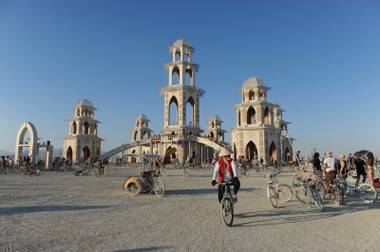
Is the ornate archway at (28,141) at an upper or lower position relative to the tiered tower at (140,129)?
lower

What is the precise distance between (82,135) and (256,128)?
105 feet

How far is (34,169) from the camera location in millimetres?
26922

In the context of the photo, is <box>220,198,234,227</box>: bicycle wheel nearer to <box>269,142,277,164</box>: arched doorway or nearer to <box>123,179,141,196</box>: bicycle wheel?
<box>123,179,141,196</box>: bicycle wheel

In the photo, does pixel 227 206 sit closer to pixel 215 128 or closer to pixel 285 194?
pixel 285 194

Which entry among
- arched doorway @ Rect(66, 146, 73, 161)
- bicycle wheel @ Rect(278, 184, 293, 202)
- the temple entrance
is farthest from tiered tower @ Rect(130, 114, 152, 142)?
bicycle wheel @ Rect(278, 184, 293, 202)

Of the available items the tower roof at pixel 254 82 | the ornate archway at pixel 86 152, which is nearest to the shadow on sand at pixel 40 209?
the tower roof at pixel 254 82

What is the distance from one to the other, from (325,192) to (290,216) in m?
2.93

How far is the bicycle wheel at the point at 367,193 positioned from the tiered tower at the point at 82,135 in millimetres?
52899

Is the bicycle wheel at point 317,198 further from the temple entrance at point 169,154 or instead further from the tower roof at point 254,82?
the tower roof at point 254,82

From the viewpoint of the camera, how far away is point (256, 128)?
46.8m

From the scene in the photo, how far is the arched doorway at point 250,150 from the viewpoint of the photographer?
49.3m

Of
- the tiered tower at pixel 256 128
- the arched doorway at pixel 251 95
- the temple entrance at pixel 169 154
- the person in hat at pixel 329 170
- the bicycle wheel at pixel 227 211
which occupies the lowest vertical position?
the bicycle wheel at pixel 227 211

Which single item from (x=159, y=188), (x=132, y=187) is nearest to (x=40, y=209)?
(x=132, y=187)

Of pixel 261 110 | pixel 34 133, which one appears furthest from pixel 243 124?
pixel 34 133
